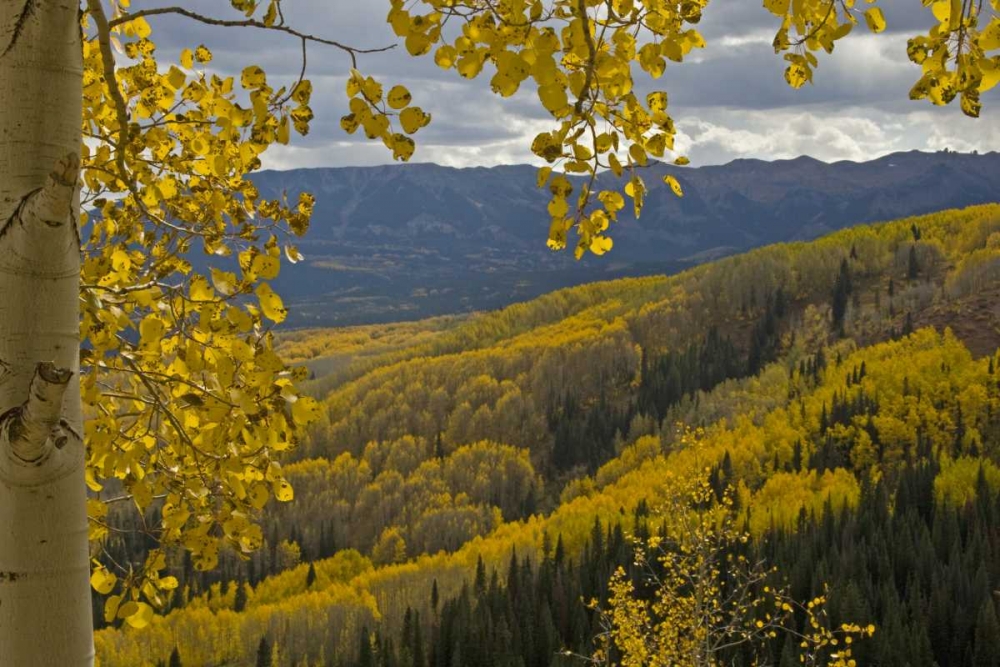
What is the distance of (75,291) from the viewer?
2.91 metres

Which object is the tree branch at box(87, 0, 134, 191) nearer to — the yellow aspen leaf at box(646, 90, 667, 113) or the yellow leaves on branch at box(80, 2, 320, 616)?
the yellow leaves on branch at box(80, 2, 320, 616)

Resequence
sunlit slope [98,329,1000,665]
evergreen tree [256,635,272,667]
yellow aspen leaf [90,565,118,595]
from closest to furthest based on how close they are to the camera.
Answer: yellow aspen leaf [90,565,118,595] < evergreen tree [256,635,272,667] < sunlit slope [98,329,1000,665]

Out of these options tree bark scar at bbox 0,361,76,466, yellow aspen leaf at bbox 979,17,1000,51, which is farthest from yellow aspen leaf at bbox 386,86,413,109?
yellow aspen leaf at bbox 979,17,1000,51

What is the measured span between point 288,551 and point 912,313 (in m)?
103

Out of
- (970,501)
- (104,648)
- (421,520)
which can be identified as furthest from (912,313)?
(104,648)

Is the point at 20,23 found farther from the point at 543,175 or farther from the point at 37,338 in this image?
the point at 543,175

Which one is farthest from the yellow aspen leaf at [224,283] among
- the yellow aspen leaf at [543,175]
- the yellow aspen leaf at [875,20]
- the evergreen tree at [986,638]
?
the evergreen tree at [986,638]

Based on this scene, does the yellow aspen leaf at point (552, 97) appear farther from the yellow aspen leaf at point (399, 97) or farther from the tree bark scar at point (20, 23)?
the tree bark scar at point (20, 23)

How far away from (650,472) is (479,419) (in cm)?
5478

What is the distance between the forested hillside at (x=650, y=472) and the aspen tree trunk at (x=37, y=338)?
1954 centimetres

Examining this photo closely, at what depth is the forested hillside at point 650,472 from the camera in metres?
67.1

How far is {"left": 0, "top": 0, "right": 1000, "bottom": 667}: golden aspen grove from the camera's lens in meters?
2.88

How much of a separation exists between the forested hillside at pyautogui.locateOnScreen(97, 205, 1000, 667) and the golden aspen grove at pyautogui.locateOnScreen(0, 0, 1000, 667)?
0.54 m

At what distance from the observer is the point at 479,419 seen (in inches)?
6575
